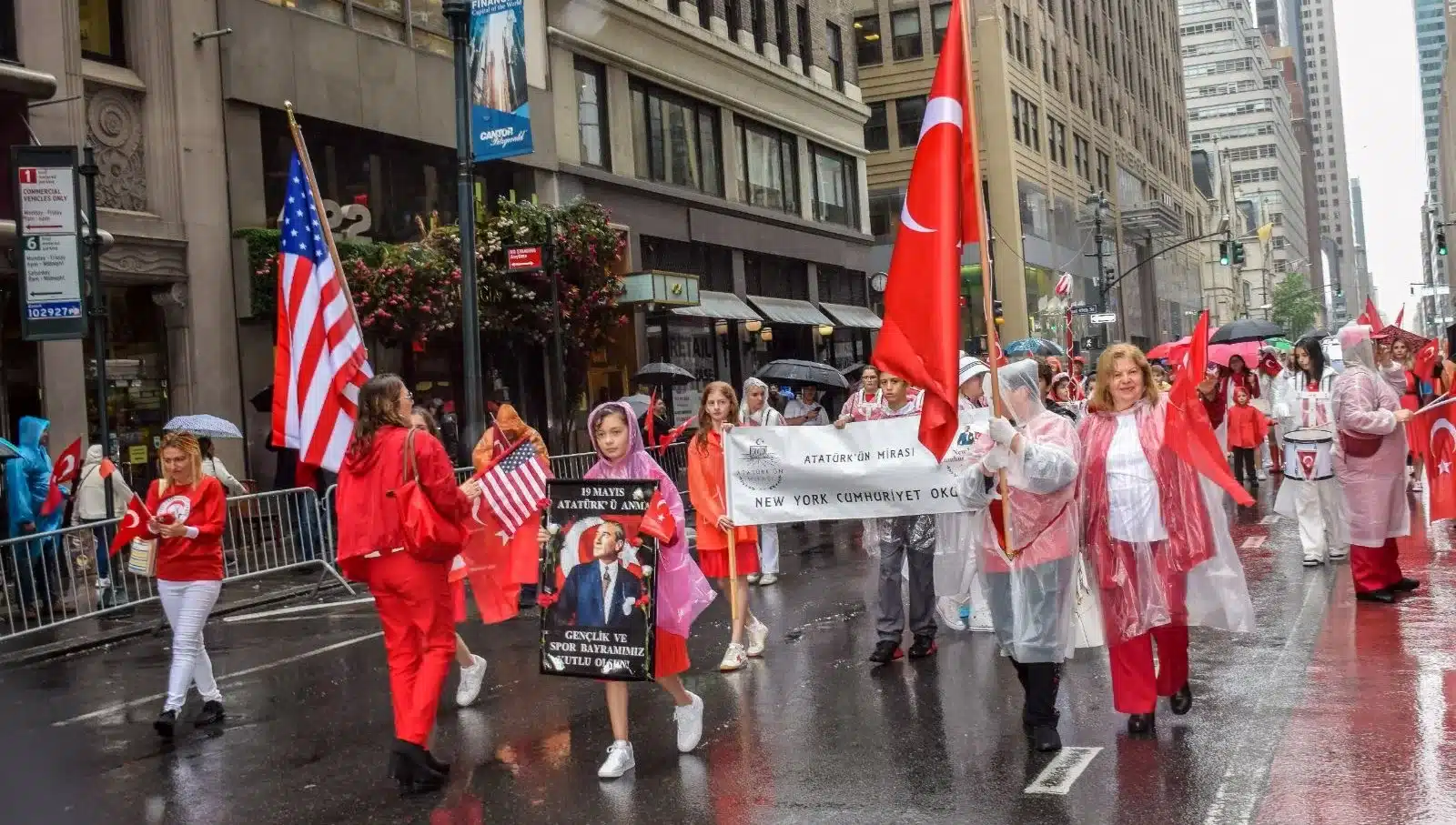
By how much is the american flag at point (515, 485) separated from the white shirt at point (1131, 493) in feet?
9.65

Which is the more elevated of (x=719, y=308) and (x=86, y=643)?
(x=719, y=308)

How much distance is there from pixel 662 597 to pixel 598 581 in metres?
0.31

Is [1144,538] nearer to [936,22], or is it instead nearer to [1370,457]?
[1370,457]

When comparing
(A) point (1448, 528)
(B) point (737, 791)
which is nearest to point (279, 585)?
(B) point (737, 791)

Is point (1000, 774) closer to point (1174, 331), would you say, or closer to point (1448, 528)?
point (1448, 528)

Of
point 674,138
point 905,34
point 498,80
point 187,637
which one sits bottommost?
point 187,637

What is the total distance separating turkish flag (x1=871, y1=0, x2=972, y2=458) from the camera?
21.7 ft

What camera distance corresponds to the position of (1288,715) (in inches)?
277

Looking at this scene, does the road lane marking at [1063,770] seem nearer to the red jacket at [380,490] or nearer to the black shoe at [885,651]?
the black shoe at [885,651]

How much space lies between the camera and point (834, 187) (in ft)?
138

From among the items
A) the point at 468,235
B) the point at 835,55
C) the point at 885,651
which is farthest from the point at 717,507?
the point at 835,55

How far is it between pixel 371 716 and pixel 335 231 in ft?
48.6

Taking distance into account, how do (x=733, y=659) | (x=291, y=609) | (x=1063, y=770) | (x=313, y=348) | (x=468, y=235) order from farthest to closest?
(x=468, y=235)
(x=291, y=609)
(x=313, y=348)
(x=733, y=659)
(x=1063, y=770)

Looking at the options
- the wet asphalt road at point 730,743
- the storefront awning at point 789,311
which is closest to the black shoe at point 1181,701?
the wet asphalt road at point 730,743
